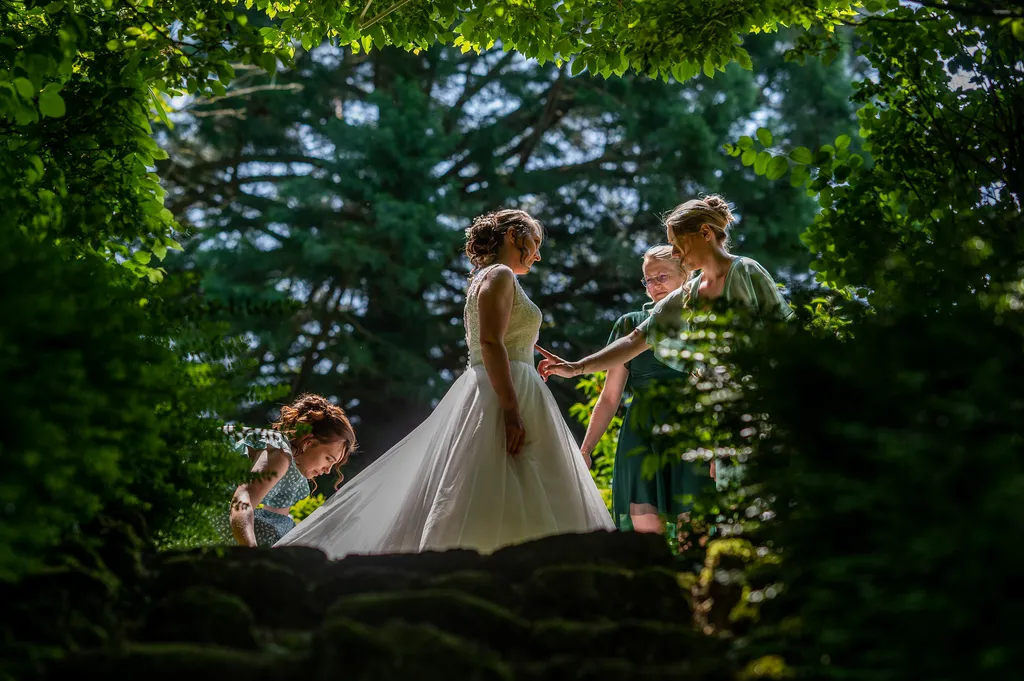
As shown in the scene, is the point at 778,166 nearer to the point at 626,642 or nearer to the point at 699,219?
the point at 699,219

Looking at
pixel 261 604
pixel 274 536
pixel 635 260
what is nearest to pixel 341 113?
pixel 635 260

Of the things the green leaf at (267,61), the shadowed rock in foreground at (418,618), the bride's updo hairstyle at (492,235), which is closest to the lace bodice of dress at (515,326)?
the bride's updo hairstyle at (492,235)

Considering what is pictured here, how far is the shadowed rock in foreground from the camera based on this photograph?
6.25 feet

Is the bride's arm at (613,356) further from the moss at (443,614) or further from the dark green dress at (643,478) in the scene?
the moss at (443,614)

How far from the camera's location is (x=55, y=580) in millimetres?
2307

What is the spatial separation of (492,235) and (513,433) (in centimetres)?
114

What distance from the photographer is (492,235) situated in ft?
15.6

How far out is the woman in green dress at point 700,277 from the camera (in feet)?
15.1

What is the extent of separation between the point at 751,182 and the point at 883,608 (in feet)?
47.3

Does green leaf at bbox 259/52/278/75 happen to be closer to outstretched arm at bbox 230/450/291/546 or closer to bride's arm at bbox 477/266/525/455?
bride's arm at bbox 477/266/525/455

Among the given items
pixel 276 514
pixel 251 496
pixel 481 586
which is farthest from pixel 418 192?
pixel 481 586

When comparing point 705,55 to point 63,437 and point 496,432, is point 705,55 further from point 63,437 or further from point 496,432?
point 63,437

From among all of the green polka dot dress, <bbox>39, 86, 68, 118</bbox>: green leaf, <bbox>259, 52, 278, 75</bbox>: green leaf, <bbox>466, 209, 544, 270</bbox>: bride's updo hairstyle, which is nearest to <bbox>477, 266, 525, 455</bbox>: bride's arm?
<bbox>466, 209, 544, 270</bbox>: bride's updo hairstyle

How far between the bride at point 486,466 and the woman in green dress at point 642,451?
43 cm
